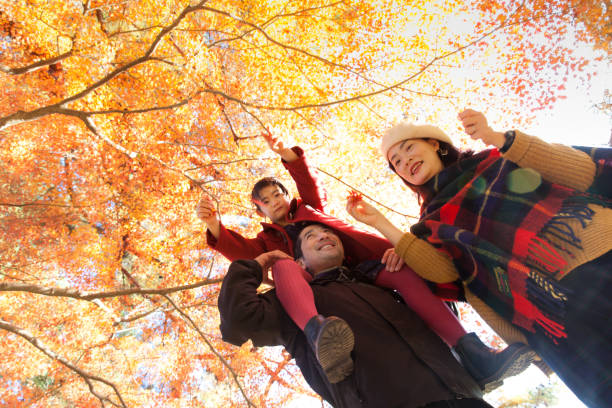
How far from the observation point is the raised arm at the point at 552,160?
4.97 ft

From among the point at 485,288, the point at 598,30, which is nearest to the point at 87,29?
the point at 485,288

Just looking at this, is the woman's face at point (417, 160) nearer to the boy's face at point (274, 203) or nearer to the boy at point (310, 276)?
the boy at point (310, 276)

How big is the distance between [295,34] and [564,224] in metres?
7.32

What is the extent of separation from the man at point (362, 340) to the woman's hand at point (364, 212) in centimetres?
36

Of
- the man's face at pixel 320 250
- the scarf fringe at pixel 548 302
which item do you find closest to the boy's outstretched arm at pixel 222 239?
the man's face at pixel 320 250

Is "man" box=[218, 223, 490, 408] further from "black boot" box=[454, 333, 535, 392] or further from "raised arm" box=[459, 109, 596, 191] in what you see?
"raised arm" box=[459, 109, 596, 191]

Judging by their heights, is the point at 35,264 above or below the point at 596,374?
above

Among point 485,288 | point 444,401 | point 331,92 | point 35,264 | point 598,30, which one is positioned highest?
point 35,264

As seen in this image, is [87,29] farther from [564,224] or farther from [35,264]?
[564,224]

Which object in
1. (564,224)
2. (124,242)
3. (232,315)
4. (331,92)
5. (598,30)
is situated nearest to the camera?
(564,224)

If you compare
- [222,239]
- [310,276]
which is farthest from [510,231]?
[222,239]

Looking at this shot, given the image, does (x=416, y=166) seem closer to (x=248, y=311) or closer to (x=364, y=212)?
(x=364, y=212)

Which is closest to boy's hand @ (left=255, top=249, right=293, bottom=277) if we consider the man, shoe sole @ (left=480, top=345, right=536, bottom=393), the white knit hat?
the man

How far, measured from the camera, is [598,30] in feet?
17.7
